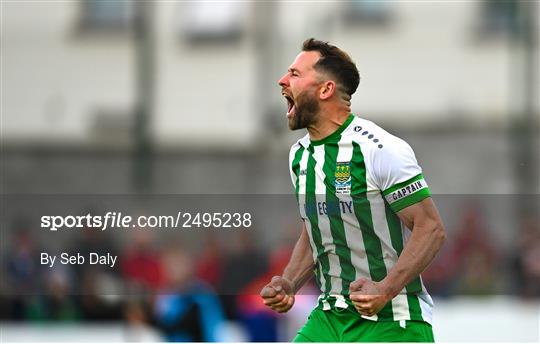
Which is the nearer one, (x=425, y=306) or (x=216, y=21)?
(x=425, y=306)

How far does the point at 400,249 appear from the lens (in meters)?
4.07

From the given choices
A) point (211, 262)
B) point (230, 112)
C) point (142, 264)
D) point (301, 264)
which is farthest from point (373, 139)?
point (142, 264)

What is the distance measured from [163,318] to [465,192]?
2185 mm

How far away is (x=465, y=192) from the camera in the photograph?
21.7 ft

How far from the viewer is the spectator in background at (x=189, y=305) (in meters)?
7.25

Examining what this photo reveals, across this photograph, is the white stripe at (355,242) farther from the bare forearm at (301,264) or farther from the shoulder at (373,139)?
the bare forearm at (301,264)

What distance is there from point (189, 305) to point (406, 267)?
144 inches

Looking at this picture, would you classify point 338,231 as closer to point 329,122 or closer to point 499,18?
point 329,122

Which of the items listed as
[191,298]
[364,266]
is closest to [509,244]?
[191,298]

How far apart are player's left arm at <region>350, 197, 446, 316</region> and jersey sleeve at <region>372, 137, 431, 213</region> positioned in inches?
1.5

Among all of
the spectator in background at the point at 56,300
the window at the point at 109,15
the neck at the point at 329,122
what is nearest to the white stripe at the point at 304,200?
the neck at the point at 329,122

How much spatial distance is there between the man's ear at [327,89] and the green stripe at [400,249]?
0.41 m

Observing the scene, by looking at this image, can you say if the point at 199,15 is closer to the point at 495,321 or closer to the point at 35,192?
the point at 35,192

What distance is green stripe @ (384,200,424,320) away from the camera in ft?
13.3
